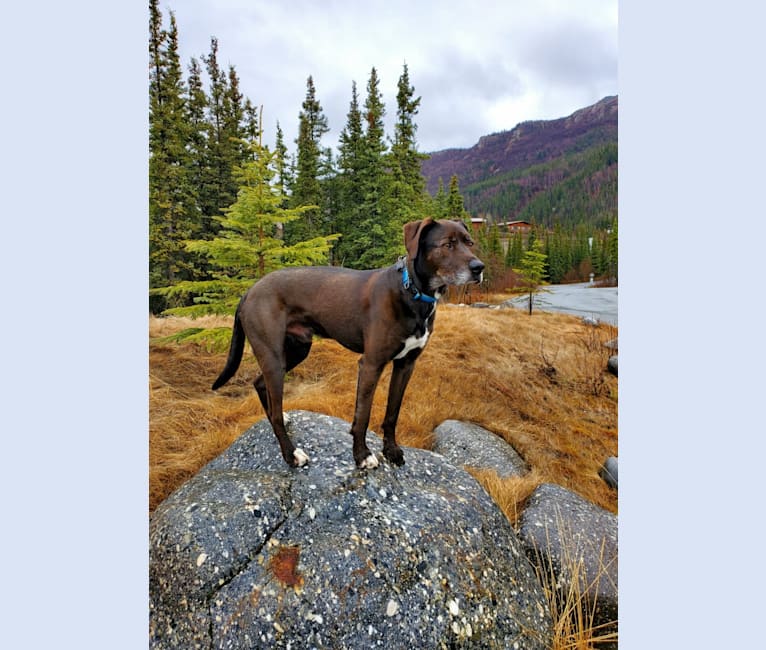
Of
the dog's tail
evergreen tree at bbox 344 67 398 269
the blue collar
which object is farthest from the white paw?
evergreen tree at bbox 344 67 398 269

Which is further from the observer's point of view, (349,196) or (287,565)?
(349,196)

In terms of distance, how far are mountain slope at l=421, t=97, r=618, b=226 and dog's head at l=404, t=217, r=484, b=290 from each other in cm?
275

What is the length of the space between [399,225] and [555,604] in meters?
7.88

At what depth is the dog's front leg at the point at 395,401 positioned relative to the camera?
8.86 feet

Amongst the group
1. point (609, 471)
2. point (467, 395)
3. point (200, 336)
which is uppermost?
point (200, 336)

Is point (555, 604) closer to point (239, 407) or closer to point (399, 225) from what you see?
point (239, 407)

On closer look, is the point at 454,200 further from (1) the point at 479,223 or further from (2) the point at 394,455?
(2) the point at 394,455

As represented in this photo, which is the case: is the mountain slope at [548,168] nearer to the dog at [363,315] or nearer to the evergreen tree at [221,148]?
the dog at [363,315]

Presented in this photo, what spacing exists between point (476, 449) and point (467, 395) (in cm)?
145

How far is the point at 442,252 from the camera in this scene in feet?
7.04

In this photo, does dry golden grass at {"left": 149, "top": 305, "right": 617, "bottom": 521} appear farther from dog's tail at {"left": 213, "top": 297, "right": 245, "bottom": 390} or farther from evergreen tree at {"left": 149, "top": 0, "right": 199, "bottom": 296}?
dog's tail at {"left": 213, "top": 297, "right": 245, "bottom": 390}

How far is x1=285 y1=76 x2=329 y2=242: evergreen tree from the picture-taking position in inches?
194

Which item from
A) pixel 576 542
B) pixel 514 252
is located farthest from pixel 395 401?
pixel 514 252

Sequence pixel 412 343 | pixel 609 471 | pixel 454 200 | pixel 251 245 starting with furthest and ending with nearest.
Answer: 1. pixel 454 200
2. pixel 609 471
3. pixel 251 245
4. pixel 412 343
